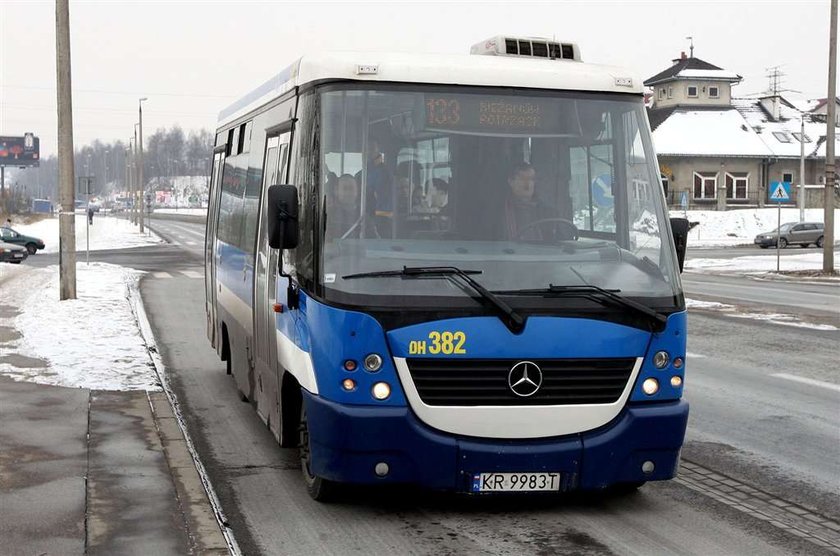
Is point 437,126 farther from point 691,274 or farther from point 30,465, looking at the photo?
point 691,274

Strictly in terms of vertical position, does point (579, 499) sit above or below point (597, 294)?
below

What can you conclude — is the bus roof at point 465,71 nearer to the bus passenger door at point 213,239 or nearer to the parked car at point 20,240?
the bus passenger door at point 213,239

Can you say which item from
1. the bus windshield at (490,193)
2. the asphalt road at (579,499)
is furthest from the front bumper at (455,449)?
the bus windshield at (490,193)

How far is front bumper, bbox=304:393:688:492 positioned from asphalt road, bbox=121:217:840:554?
0.32m

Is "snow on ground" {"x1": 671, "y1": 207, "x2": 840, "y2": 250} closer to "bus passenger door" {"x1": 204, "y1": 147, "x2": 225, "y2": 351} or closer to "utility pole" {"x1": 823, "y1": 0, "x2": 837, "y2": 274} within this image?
"utility pole" {"x1": 823, "y1": 0, "x2": 837, "y2": 274}

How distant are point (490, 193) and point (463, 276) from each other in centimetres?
68

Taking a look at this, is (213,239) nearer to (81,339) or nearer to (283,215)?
(81,339)

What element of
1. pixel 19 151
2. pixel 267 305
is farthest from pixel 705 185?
pixel 19 151

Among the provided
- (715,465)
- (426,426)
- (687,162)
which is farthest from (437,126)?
(687,162)

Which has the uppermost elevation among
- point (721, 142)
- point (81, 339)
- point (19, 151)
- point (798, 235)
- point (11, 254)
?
point (19, 151)

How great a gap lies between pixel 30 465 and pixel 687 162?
79689 mm

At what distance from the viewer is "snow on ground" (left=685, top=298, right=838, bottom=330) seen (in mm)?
18745

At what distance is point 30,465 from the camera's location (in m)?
7.68

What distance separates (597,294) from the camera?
6461 millimetres
